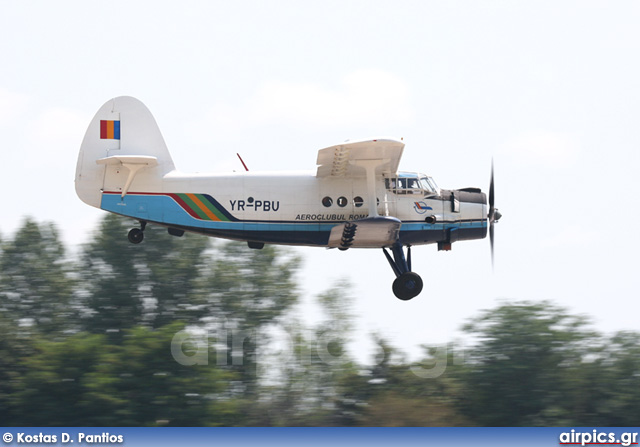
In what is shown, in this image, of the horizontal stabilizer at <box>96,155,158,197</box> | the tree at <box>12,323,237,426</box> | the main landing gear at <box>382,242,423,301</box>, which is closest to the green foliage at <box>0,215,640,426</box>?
the tree at <box>12,323,237,426</box>

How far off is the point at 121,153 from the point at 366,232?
525cm

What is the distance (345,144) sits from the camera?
18.1m

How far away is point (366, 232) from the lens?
1889 centimetres

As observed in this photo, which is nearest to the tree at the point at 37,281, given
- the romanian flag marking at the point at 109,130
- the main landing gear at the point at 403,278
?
the romanian flag marking at the point at 109,130

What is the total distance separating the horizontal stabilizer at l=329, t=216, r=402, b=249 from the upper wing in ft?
3.54

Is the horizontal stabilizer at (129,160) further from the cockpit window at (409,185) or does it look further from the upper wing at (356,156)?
the cockpit window at (409,185)

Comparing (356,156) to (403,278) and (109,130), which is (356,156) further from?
(109,130)

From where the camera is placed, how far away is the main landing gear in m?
20.1

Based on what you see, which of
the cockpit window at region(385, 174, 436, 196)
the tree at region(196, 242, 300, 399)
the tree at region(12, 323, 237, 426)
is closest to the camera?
the cockpit window at region(385, 174, 436, 196)

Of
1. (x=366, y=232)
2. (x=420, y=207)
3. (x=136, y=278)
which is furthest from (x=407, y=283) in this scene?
(x=136, y=278)

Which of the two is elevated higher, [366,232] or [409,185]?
[409,185]

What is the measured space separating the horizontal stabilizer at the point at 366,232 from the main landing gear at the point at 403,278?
0.85 meters

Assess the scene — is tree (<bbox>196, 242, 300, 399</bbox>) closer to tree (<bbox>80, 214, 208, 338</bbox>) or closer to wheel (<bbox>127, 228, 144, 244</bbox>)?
tree (<bbox>80, 214, 208, 338</bbox>)

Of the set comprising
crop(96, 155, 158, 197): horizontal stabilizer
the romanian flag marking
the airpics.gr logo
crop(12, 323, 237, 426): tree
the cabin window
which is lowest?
crop(12, 323, 237, 426): tree
